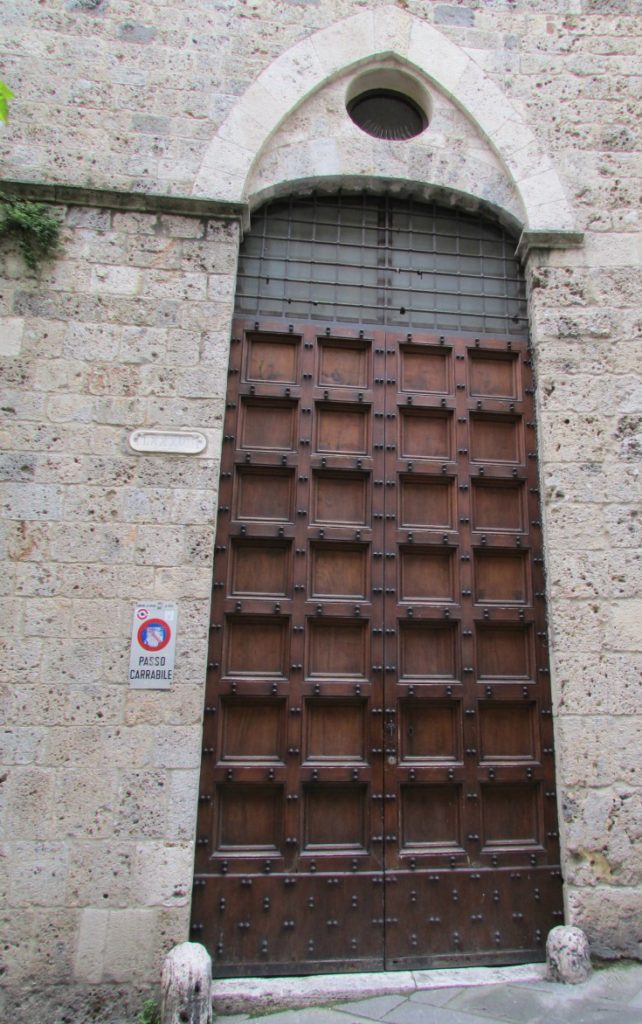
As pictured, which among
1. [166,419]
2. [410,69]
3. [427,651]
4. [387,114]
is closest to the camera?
[166,419]

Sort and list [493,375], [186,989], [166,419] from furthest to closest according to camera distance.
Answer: [493,375], [166,419], [186,989]

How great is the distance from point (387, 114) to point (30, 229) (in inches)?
88.0

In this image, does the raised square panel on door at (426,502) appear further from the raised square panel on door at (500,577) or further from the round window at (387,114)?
the round window at (387,114)

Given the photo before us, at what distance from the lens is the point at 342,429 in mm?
3580

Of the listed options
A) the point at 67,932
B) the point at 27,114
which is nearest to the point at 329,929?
the point at 67,932

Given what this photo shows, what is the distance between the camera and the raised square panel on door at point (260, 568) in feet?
11.0

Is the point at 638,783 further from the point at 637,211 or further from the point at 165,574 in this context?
the point at 637,211

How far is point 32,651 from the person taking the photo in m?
3.01

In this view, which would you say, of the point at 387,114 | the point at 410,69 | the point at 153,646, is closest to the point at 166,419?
the point at 153,646

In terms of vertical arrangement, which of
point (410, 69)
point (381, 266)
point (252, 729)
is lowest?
point (252, 729)

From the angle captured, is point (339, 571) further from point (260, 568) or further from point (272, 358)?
point (272, 358)

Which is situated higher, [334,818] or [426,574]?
[426,574]

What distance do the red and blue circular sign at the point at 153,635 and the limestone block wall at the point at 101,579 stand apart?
3.4 inches

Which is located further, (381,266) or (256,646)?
(381,266)
